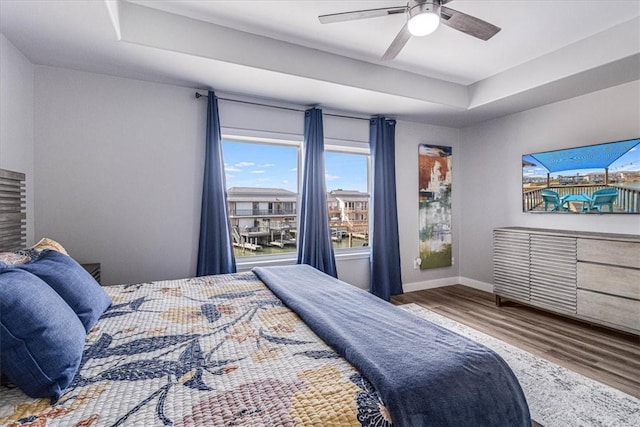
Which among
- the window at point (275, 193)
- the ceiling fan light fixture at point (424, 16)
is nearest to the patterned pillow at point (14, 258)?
the window at point (275, 193)

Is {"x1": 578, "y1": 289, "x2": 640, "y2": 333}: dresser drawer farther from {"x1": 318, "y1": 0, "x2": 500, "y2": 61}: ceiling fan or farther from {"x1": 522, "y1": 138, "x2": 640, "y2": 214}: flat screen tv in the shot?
{"x1": 318, "y1": 0, "x2": 500, "y2": 61}: ceiling fan

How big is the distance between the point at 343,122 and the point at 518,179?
7.87 feet

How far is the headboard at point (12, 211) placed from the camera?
2.05 m

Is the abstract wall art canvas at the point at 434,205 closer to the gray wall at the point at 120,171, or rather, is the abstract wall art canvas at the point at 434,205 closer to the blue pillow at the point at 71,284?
the gray wall at the point at 120,171

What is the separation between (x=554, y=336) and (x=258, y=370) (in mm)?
3051

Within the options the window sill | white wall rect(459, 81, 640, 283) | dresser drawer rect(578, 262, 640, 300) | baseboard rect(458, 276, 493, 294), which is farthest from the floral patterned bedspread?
baseboard rect(458, 276, 493, 294)

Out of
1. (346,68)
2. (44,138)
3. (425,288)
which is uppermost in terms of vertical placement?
(346,68)

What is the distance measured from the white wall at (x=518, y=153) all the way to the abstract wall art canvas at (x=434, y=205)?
28 cm

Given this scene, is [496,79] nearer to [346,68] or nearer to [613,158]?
[613,158]

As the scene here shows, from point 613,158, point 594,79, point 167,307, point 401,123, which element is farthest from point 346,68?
point 613,158

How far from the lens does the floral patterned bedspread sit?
82 centimetres

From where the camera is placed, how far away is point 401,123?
4.35 metres

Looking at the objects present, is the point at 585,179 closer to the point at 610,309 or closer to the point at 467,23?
the point at 610,309

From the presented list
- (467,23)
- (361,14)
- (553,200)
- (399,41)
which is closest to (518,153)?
(553,200)
